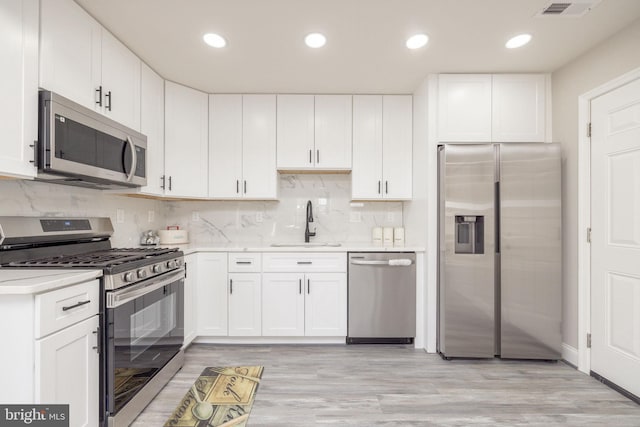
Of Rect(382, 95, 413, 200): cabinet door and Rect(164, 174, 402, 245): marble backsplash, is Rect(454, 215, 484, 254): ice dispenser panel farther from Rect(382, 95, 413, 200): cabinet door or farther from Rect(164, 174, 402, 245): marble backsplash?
Rect(164, 174, 402, 245): marble backsplash

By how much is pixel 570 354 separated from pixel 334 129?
2.91 meters

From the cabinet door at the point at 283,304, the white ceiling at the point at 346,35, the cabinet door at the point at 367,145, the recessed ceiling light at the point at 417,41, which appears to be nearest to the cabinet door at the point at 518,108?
the white ceiling at the point at 346,35

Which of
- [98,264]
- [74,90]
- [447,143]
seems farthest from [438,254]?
[74,90]

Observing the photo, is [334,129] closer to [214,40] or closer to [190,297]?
[214,40]

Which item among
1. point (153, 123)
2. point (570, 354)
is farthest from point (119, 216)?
point (570, 354)

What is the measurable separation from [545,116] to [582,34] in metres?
0.77

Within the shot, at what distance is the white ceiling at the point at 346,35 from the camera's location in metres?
2.04

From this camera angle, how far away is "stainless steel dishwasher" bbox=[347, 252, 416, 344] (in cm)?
308

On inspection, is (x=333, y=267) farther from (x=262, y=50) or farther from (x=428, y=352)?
A: (x=262, y=50)

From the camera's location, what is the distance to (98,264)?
1710mm

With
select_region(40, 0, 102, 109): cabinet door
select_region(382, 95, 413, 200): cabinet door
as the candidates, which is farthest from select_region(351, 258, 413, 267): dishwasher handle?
select_region(40, 0, 102, 109): cabinet door

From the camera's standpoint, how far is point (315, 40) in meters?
2.40

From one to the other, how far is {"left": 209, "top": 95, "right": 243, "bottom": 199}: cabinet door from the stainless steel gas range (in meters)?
1.07

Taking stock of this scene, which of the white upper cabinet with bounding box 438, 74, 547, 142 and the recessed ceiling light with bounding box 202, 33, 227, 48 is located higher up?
the recessed ceiling light with bounding box 202, 33, 227, 48
